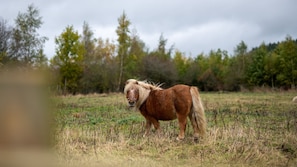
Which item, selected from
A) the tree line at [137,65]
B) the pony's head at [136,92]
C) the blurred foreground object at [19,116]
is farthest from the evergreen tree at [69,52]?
the blurred foreground object at [19,116]

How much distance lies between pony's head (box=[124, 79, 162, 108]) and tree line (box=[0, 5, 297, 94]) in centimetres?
2107

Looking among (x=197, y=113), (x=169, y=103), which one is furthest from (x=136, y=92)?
(x=197, y=113)

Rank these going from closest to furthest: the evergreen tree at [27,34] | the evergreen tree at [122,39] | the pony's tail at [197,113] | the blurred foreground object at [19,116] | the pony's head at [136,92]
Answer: the blurred foreground object at [19,116] → the pony's tail at [197,113] → the pony's head at [136,92] → the evergreen tree at [27,34] → the evergreen tree at [122,39]

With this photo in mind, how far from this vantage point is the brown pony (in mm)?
7855

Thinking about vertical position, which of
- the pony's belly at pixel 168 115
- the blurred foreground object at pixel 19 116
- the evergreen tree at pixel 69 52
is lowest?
the pony's belly at pixel 168 115

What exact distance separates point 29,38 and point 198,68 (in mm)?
31171

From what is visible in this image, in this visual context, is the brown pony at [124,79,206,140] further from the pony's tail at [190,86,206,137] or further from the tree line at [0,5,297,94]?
the tree line at [0,5,297,94]

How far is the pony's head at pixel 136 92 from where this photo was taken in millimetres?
8123

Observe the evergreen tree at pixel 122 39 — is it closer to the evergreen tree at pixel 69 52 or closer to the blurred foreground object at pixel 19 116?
the evergreen tree at pixel 69 52

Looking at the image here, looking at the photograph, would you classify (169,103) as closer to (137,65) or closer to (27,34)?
(27,34)

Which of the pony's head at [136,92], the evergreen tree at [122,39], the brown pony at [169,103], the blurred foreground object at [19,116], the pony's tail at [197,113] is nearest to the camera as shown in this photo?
the blurred foreground object at [19,116]

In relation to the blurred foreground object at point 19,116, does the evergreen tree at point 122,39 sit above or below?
above

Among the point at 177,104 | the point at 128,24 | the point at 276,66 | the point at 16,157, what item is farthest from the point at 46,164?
the point at 276,66

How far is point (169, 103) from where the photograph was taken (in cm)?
812
